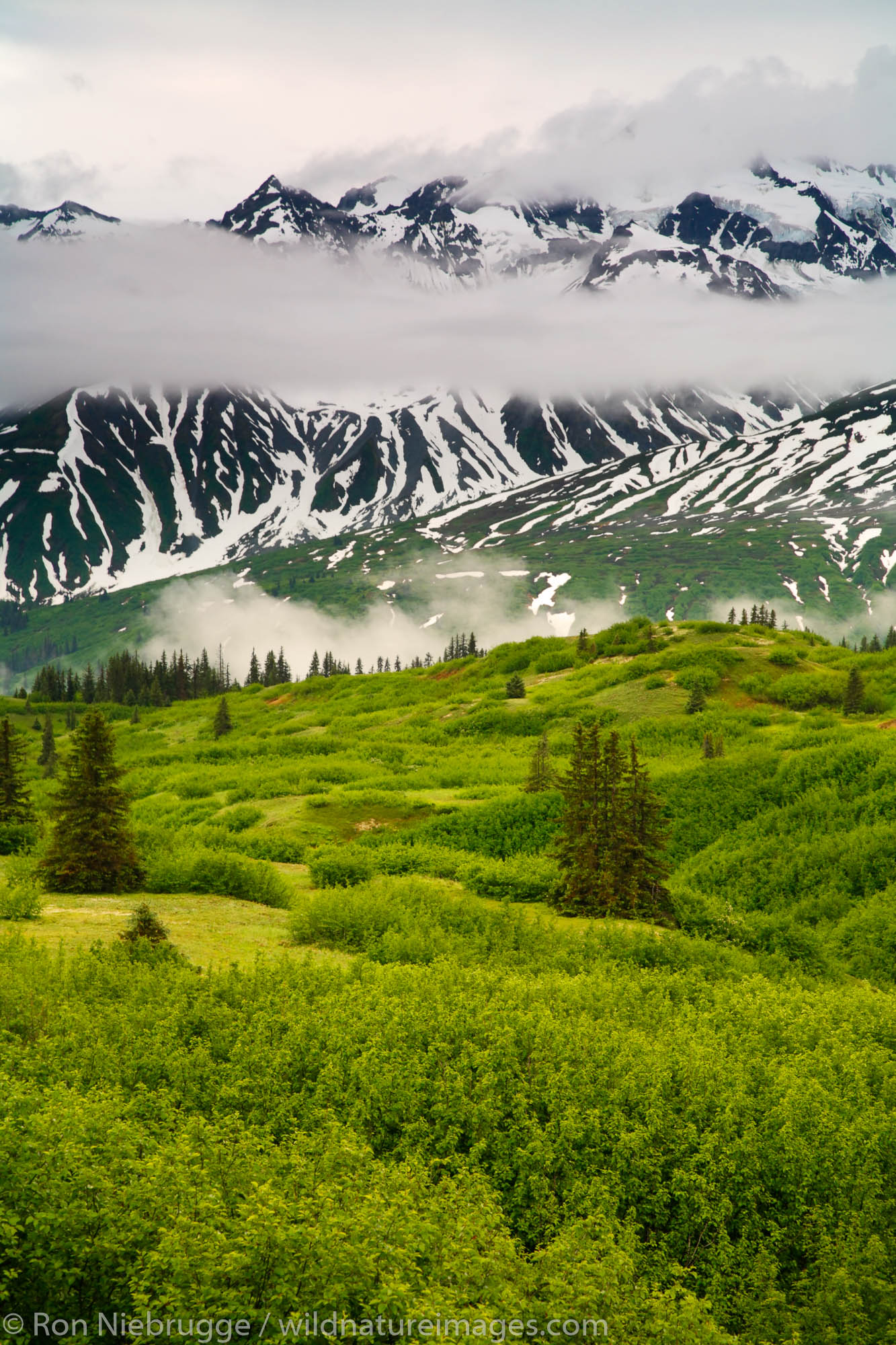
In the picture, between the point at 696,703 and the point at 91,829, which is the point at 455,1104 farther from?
the point at 696,703

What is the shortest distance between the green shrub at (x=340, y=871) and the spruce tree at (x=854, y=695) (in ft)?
116

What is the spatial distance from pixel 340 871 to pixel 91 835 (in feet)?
29.7

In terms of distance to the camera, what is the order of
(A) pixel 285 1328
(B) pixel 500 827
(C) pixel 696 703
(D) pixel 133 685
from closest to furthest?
(A) pixel 285 1328 < (B) pixel 500 827 < (C) pixel 696 703 < (D) pixel 133 685

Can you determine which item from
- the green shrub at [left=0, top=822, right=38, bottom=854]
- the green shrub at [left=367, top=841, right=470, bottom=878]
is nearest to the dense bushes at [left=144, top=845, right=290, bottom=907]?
the green shrub at [left=367, top=841, right=470, bottom=878]

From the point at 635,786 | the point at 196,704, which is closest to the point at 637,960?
the point at 635,786

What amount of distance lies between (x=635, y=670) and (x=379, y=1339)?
2498 inches

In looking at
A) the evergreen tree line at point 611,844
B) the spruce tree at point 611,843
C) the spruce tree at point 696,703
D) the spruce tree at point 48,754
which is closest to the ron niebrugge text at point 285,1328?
the evergreen tree line at point 611,844

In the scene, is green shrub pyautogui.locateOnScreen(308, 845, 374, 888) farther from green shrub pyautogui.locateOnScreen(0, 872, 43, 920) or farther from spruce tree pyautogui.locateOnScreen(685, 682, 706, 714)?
spruce tree pyautogui.locateOnScreen(685, 682, 706, 714)

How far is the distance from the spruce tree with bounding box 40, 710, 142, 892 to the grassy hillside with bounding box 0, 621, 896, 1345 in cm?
116

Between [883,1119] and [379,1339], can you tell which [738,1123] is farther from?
[379,1339]

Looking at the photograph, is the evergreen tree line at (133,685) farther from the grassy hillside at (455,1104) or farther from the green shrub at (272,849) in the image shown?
the grassy hillside at (455,1104)

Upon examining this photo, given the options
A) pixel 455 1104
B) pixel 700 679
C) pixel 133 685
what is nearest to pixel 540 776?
pixel 700 679

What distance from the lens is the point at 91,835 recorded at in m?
27.2

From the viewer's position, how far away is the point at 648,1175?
12.8 meters
